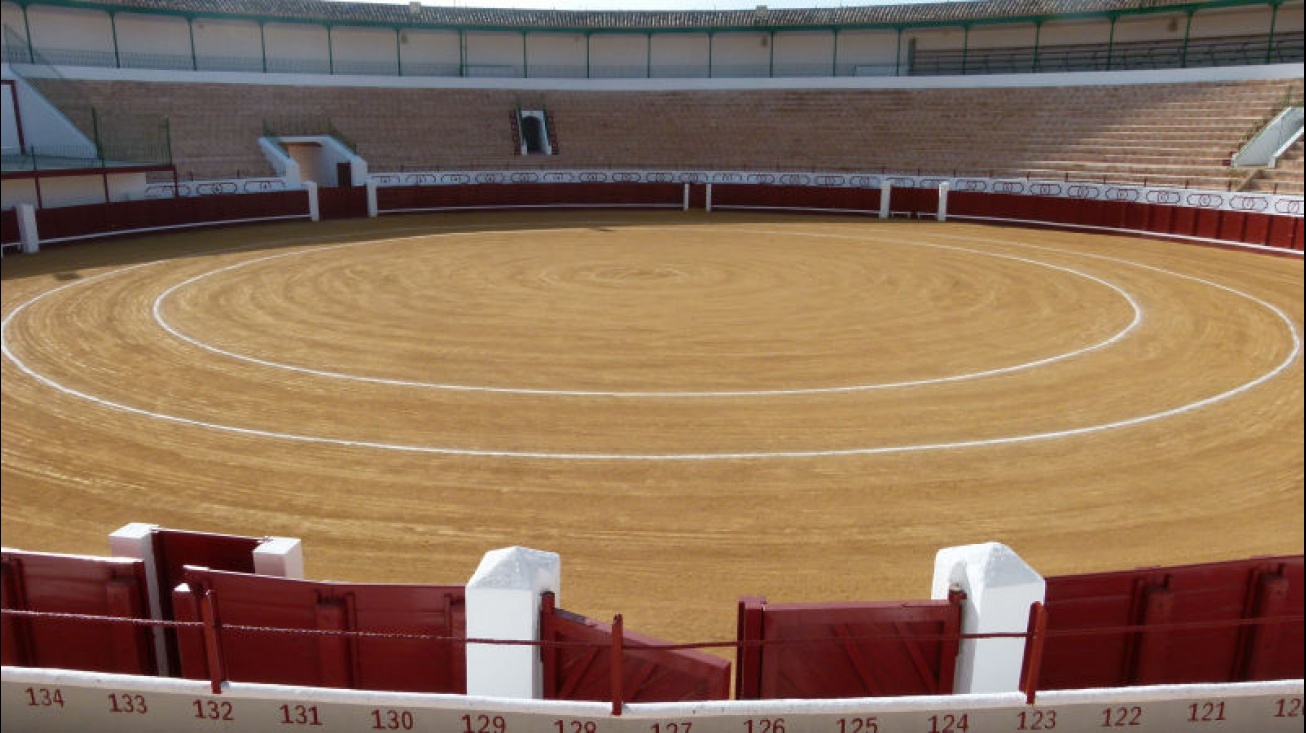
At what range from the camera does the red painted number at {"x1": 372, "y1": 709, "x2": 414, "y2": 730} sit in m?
4.81

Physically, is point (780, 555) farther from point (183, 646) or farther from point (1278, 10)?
point (1278, 10)

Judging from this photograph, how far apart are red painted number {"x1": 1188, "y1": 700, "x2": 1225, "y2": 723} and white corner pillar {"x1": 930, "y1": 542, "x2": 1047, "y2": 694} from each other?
819 mm

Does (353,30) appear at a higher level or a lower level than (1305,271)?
higher

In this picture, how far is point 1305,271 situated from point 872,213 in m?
14.4

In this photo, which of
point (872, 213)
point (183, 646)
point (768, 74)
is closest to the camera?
point (183, 646)

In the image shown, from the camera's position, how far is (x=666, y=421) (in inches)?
477

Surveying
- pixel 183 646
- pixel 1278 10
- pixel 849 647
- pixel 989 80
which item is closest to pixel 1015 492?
pixel 849 647

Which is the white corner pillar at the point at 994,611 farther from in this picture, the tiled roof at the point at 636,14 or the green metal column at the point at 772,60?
the green metal column at the point at 772,60

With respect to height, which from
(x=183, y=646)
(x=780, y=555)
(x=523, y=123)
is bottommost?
(x=780, y=555)

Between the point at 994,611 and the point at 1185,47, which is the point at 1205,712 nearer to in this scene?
the point at 994,611

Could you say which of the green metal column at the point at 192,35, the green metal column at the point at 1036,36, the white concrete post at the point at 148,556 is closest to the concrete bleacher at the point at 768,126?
the green metal column at the point at 1036,36

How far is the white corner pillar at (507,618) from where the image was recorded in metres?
4.91

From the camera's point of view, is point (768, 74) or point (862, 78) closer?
point (862, 78)

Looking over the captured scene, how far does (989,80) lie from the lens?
40875 millimetres
